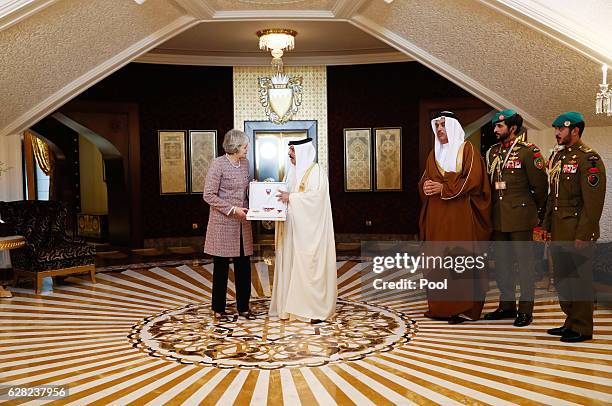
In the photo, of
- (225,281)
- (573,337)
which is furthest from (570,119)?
(225,281)

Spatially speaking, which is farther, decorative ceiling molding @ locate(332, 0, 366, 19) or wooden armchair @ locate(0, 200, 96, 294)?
wooden armchair @ locate(0, 200, 96, 294)

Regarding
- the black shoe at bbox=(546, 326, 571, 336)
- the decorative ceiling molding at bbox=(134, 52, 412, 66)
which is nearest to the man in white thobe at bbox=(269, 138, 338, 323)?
the black shoe at bbox=(546, 326, 571, 336)

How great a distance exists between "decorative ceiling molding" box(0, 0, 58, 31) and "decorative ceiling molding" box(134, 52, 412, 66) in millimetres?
5063

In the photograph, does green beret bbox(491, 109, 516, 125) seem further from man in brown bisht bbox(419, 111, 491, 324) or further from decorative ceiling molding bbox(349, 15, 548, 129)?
decorative ceiling molding bbox(349, 15, 548, 129)

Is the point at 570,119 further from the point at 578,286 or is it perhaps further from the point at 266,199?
the point at 266,199

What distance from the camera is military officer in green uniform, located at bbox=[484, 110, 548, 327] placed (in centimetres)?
521

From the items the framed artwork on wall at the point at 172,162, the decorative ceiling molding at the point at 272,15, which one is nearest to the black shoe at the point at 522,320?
the decorative ceiling molding at the point at 272,15

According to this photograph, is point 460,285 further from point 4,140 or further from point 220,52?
point 220,52

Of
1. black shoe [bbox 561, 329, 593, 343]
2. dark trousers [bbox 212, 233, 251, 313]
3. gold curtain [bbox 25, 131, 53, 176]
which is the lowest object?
black shoe [bbox 561, 329, 593, 343]

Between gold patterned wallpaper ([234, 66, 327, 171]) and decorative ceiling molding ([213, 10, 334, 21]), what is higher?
decorative ceiling molding ([213, 10, 334, 21])

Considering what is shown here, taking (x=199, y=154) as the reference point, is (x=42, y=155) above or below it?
above

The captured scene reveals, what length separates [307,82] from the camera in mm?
10719

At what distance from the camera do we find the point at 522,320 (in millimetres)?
5234

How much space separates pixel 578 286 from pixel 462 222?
112 centimetres
